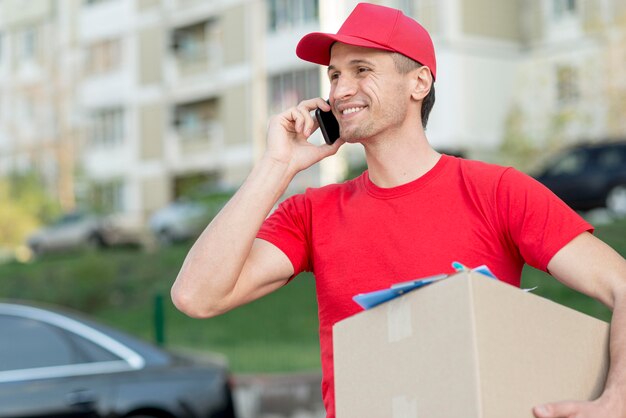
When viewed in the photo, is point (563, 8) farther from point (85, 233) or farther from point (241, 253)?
point (241, 253)

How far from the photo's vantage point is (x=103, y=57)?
4425cm

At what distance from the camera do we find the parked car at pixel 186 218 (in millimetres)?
26516

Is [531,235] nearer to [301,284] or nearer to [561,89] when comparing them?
[301,284]

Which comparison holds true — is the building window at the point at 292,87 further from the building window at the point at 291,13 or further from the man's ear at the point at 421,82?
the man's ear at the point at 421,82

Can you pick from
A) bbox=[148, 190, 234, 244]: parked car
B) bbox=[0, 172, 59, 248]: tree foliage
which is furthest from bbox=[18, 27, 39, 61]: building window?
bbox=[148, 190, 234, 244]: parked car

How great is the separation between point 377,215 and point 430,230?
16cm

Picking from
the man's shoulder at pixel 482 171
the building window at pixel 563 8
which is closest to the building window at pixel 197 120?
the building window at pixel 563 8

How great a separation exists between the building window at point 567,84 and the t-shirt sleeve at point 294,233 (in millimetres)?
26055

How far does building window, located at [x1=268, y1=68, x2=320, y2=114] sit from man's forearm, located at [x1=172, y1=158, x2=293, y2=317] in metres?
30.4

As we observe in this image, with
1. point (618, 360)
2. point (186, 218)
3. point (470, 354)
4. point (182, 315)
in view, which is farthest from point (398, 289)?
point (186, 218)

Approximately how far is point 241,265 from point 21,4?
172 feet

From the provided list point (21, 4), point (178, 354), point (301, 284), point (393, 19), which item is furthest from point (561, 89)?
point (21, 4)

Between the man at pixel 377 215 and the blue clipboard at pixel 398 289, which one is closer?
the blue clipboard at pixel 398 289

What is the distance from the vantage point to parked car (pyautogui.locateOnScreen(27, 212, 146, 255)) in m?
32.4
